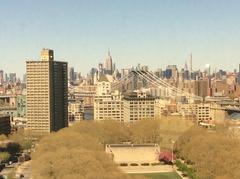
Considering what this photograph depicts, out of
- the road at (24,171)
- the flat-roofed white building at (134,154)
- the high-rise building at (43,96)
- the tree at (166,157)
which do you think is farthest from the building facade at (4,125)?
the tree at (166,157)

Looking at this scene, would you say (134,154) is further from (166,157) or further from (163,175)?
(163,175)

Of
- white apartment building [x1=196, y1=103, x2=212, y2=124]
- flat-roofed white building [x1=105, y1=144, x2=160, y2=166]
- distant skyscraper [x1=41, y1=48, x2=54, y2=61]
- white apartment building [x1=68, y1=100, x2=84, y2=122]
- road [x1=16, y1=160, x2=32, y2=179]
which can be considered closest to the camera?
road [x1=16, y1=160, x2=32, y2=179]

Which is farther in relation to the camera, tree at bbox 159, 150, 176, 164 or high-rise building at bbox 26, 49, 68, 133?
high-rise building at bbox 26, 49, 68, 133

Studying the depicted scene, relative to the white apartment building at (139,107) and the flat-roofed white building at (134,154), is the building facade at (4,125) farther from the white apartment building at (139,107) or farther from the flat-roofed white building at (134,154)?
the flat-roofed white building at (134,154)

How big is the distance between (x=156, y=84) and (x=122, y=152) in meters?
37.8

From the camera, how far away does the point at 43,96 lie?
40.7 metres

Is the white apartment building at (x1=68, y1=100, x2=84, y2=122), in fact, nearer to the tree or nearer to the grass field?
the tree

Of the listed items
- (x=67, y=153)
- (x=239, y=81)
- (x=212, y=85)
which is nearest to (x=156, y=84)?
(x=212, y=85)

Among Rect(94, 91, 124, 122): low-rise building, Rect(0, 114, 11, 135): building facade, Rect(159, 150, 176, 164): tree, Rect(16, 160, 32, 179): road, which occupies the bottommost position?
Rect(16, 160, 32, 179): road

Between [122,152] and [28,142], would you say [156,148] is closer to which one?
[122,152]

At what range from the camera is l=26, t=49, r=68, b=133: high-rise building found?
4066cm

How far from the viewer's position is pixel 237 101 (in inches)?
2530

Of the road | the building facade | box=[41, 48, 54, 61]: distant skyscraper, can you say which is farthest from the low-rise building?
the road

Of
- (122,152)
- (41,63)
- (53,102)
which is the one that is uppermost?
(41,63)
